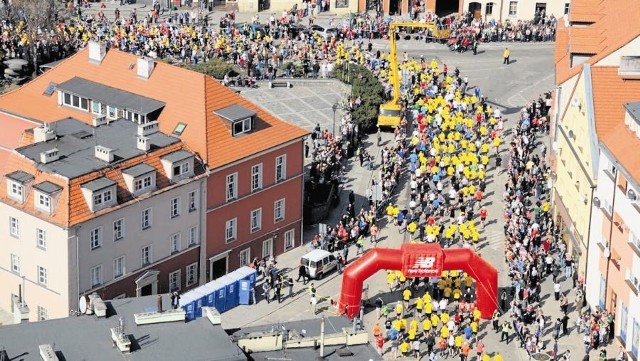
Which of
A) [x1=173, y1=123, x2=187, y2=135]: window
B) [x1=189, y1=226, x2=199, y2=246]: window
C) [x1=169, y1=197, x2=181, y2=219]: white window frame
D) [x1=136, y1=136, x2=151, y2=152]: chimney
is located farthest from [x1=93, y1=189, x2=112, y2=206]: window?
[x1=173, y1=123, x2=187, y2=135]: window

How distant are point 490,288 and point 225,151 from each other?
20.4 m

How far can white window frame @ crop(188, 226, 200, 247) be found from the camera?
9612 cm

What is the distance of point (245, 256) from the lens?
101 m

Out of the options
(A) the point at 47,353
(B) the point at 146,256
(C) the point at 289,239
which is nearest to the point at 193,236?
(B) the point at 146,256

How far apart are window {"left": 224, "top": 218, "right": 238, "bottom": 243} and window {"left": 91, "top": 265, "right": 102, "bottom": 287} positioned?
1169cm

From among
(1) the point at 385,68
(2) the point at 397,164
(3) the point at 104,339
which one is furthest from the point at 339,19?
(3) the point at 104,339

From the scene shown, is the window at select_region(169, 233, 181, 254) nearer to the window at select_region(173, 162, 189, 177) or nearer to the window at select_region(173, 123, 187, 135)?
the window at select_region(173, 162, 189, 177)

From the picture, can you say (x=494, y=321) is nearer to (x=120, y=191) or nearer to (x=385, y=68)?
(x=120, y=191)

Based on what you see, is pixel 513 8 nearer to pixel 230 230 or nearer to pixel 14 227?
pixel 230 230

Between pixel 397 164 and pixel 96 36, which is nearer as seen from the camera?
pixel 397 164

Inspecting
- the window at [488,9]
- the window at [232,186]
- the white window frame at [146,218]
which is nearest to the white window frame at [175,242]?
the white window frame at [146,218]

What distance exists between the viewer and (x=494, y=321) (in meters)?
89.9

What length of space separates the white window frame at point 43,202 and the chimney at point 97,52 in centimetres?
1959

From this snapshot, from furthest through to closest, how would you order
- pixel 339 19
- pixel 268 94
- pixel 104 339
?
pixel 339 19 < pixel 268 94 < pixel 104 339
